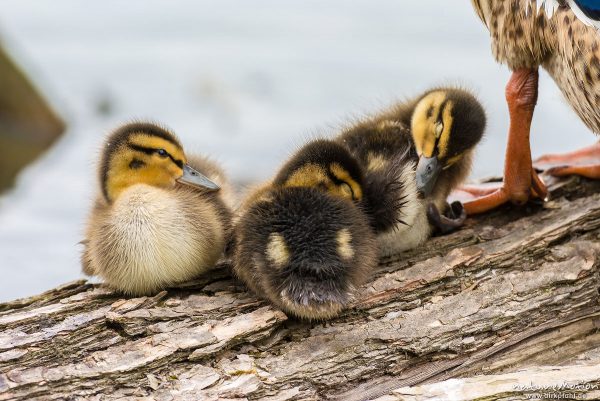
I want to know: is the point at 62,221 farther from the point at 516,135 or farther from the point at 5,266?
the point at 516,135

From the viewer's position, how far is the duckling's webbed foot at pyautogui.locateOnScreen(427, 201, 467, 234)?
302 cm

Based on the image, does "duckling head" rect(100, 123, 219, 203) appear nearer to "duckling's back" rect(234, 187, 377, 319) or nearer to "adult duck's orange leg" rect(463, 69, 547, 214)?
"duckling's back" rect(234, 187, 377, 319)

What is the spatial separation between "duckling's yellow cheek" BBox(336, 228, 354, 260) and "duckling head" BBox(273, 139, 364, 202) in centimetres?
13

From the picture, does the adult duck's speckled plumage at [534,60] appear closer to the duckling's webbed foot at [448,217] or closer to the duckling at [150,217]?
the duckling's webbed foot at [448,217]

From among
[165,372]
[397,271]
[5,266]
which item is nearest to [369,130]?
[397,271]

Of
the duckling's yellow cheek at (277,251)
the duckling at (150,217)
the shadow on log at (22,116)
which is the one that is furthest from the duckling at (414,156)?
the shadow on log at (22,116)

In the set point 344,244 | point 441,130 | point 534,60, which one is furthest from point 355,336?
point 534,60

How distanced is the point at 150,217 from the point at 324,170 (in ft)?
1.66

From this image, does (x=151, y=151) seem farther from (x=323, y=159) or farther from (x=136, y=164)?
(x=323, y=159)

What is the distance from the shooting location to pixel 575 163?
3.47 m

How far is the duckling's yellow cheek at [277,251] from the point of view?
2535 mm

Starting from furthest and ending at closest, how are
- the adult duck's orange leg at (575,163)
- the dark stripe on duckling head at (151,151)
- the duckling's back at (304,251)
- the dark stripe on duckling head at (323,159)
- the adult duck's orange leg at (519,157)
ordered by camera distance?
the adult duck's orange leg at (575,163) < the adult duck's orange leg at (519,157) < the dark stripe on duckling head at (151,151) < the dark stripe on duckling head at (323,159) < the duckling's back at (304,251)

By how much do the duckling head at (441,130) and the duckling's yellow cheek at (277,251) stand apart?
1.77ft

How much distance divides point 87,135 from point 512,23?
4324mm
